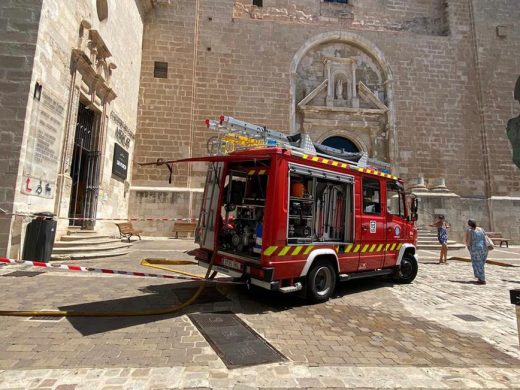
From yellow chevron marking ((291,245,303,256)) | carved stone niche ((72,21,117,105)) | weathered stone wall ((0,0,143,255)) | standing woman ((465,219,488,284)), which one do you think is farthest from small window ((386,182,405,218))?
carved stone niche ((72,21,117,105))

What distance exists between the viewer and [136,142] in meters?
15.3

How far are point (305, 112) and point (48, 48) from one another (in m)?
11.8

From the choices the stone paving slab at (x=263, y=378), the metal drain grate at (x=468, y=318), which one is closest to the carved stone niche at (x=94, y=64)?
the stone paving slab at (x=263, y=378)

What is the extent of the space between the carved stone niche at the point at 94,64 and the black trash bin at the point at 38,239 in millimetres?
4453

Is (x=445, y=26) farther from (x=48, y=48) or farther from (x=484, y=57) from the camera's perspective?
(x=48, y=48)

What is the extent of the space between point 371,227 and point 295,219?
1.89 metres

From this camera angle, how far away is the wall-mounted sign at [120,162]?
12.6 metres

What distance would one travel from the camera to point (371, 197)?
6336mm

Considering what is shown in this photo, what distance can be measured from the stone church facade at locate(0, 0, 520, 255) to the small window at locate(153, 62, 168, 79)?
5 cm

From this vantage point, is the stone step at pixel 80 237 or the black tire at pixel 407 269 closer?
the black tire at pixel 407 269

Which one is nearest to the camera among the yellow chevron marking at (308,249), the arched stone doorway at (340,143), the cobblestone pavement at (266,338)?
the cobblestone pavement at (266,338)

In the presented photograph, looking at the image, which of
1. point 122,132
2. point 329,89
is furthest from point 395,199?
point 329,89

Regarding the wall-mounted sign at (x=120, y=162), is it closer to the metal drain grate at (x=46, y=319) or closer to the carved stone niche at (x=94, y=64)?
the carved stone niche at (x=94, y=64)

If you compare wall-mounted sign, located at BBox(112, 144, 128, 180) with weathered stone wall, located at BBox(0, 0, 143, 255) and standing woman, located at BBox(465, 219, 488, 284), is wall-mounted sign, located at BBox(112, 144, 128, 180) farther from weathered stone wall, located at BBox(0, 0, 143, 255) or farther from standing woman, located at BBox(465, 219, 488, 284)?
standing woman, located at BBox(465, 219, 488, 284)
